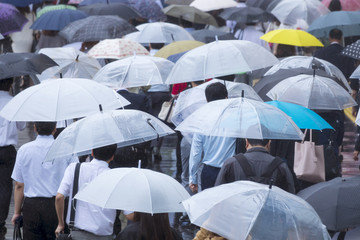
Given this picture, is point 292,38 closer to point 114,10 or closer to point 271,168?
point 114,10

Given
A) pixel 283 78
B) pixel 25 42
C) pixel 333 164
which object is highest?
pixel 283 78

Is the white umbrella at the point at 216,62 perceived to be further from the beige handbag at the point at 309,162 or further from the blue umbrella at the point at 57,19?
the blue umbrella at the point at 57,19

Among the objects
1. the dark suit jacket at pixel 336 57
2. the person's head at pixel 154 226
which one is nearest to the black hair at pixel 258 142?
the person's head at pixel 154 226

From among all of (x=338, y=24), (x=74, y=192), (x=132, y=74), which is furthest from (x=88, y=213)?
(x=338, y=24)

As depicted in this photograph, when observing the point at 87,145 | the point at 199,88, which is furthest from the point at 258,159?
the point at 199,88

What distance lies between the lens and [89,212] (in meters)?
6.49

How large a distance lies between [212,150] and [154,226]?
116 inches

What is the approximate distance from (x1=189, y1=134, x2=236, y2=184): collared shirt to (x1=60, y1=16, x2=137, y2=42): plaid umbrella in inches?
211

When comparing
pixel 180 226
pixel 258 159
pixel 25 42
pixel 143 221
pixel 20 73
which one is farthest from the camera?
pixel 25 42

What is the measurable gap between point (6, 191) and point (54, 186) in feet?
6.41

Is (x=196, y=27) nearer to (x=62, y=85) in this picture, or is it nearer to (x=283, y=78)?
(x=283, y=78)

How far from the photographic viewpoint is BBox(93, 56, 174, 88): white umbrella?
9.97m

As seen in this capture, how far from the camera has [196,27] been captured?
1898cm

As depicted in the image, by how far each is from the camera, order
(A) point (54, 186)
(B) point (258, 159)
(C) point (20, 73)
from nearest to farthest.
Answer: (B) point (258, 159) < (A) point (54, 186) < (C) point (20, 73)
